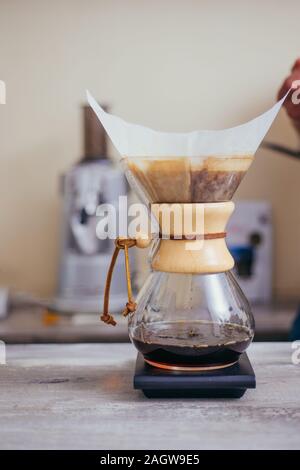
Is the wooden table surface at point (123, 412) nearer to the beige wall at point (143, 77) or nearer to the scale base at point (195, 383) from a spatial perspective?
the scale base at point (195, 383)

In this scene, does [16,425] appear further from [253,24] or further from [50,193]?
[253,24]

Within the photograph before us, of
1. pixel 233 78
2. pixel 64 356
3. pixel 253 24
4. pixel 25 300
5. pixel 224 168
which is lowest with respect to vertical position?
pixel 25 300

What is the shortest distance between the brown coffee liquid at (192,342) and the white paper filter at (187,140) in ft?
0.61

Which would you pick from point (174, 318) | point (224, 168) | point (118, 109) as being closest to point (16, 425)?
point (174, 318)

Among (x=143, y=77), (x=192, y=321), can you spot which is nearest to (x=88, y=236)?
(x=143, y=77)

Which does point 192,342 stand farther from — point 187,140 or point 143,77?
point 143,77

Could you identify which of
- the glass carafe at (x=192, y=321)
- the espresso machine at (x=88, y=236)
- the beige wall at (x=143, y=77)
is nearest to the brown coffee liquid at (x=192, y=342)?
the glass carafe at (x=192, y=321)

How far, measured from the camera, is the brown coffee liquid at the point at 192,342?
67 cm

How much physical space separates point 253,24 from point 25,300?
102cm

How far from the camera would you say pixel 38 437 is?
569 millimetres

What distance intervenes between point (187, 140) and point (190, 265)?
0.13 metres
